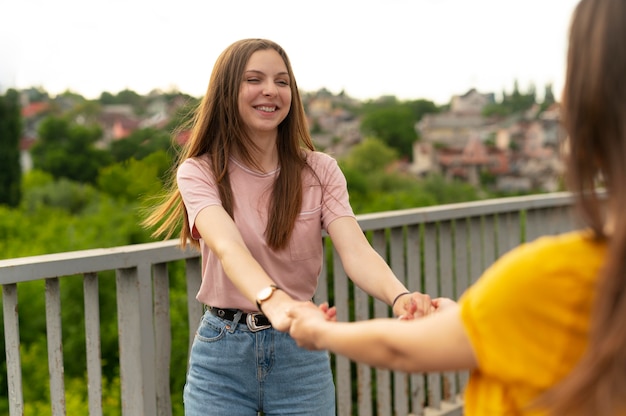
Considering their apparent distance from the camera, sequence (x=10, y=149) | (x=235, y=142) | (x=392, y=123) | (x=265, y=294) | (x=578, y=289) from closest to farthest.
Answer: (x=578, y=289), (x=265, y=294), (x=235, y=142), (x=10, y=149), (x=392, y=123)

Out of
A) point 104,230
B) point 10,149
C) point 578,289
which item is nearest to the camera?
point 578,289

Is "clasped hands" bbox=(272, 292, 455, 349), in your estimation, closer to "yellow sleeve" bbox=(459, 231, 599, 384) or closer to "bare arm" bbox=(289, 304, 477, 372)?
"bare arm" bbox=(289, 304, 477, 372)

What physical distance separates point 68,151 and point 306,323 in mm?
30824

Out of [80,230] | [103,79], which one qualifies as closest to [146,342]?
[80,230]

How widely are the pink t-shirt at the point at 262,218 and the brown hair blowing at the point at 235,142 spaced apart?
0.08 ft

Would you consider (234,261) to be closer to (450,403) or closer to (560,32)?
(560,32)

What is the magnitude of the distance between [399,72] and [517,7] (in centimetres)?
1584

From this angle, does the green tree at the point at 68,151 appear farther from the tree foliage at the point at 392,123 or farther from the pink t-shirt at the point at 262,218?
the pink t-shirt at the point at 262,218

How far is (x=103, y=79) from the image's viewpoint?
23438 millimetres

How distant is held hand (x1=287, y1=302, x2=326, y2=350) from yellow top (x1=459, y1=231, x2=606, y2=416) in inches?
17.6

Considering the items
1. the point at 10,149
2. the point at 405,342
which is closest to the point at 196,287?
the point at 405,342

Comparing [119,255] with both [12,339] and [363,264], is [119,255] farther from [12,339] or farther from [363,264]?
[363,264]

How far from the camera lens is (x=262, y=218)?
2129 mm

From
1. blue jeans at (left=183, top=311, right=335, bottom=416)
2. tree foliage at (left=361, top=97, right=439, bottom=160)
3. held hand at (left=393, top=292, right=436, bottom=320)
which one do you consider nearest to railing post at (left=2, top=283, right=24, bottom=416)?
blue jeans at (left=183, top=311, right=335, bottom=416)
